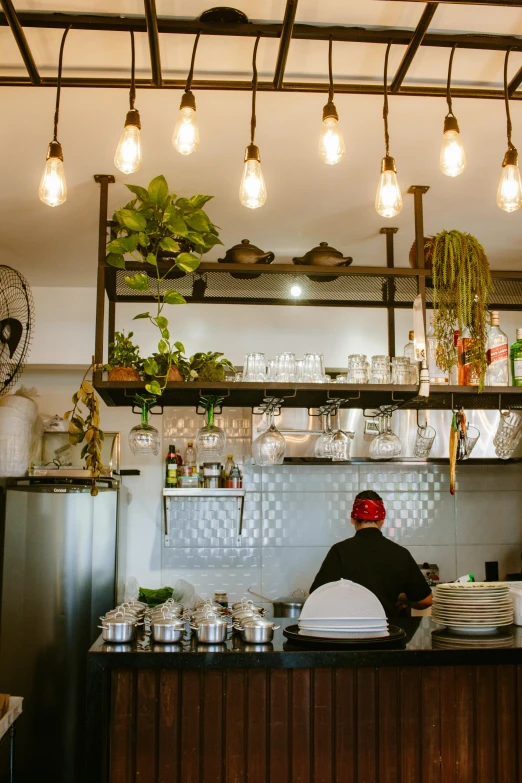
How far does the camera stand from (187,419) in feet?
19.0

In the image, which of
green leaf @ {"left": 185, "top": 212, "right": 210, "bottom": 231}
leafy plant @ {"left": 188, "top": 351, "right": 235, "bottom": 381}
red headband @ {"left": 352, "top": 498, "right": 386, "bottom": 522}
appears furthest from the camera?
red headband @ {"left": 352, "top": 498, "right": 386, "bottom": 522}

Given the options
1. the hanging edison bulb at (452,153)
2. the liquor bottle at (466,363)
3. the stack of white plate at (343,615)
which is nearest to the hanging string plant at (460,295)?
the liquor bottle at (466,363)

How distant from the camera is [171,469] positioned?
18.0 ft

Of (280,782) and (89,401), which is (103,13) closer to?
(89,401)

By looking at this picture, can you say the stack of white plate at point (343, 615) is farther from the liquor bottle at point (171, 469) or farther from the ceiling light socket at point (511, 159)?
the liquor bottle at point (171, 469)

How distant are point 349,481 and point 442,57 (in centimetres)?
353

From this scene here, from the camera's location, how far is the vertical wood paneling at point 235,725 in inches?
113

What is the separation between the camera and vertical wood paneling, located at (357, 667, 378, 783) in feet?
9.45

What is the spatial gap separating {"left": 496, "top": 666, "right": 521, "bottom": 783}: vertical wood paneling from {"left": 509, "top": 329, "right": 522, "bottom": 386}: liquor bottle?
1.33 metres

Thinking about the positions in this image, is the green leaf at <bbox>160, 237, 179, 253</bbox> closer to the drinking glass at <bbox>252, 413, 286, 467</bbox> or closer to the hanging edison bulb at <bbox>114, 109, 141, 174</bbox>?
the hanging edison bulb at <bbox>114, 109, 141, 174</bbox>

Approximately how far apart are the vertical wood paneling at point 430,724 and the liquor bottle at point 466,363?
1309mm

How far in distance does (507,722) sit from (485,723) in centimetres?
8

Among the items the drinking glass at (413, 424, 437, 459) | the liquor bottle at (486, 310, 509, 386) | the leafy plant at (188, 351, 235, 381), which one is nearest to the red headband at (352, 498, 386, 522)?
the drinking glass at (413, 424, 437, 459)

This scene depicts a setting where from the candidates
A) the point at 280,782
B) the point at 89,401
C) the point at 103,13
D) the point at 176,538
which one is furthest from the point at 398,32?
the point at 176,538
